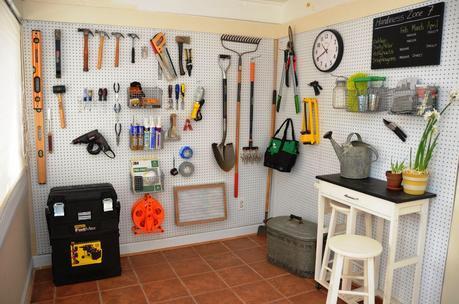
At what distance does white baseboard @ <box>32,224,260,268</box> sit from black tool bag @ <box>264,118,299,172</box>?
79 cm

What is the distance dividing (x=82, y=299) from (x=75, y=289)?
0.60 ft

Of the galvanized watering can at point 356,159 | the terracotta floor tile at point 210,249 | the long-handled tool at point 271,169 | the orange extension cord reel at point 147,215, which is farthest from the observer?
the long-handled tool at point 271,169

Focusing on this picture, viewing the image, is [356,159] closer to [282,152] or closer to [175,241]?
[282,152]

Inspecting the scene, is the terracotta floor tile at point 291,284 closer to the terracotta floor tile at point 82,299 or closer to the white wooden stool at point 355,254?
the white wooden stool at point 355,254

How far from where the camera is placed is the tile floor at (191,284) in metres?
2.82

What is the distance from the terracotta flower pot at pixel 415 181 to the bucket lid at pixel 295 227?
96cm

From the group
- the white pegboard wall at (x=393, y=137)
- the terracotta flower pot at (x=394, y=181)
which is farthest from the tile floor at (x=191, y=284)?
the terracotta flower pot at (x=394, y=181)

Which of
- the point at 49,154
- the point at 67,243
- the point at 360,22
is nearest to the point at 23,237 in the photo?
the point at 67,243

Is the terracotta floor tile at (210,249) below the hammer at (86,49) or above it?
below

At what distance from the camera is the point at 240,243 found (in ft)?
12.8

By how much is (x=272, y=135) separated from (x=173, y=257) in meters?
1.62

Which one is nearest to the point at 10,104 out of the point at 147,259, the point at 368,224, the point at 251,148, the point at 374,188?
the point at 147,259

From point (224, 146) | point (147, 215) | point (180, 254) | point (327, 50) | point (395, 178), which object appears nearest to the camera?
point (395, 178)

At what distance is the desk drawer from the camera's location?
2.31m
